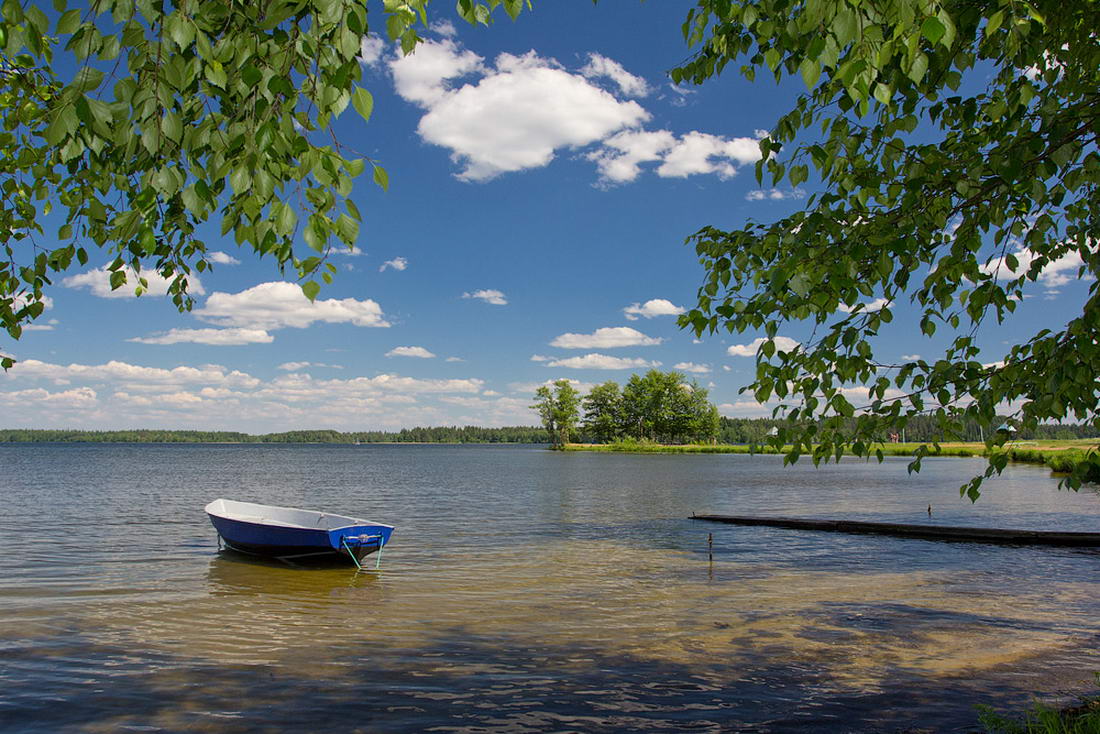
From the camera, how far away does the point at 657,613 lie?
51.9 ft

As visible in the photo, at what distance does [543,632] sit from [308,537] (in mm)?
9779

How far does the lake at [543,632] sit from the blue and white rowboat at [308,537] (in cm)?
62

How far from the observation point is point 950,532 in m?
26.7

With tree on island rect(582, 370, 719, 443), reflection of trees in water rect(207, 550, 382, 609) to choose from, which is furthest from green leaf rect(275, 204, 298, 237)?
tree on island rect(582, 370, 719, 443)

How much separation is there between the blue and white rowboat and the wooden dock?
18.1m

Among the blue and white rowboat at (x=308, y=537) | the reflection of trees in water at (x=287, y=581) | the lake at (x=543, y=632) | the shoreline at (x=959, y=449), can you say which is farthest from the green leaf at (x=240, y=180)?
the shoreline at (x=959, y=449)

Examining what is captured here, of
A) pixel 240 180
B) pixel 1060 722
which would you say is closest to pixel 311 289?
pixel 240 180

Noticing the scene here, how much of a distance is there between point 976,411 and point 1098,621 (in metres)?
13.6

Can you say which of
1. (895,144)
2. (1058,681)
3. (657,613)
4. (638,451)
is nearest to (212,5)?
(895,144)

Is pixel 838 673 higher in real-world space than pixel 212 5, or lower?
lower

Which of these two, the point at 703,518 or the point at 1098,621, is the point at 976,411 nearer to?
the point at 1098,621

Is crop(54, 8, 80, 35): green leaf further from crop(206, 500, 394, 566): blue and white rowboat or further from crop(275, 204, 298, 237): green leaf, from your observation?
crop(206, 500, 394, 566): blue and white rowboat

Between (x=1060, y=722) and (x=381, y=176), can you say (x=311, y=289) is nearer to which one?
(x=381, y=176)

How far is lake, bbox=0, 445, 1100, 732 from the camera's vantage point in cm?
1010
